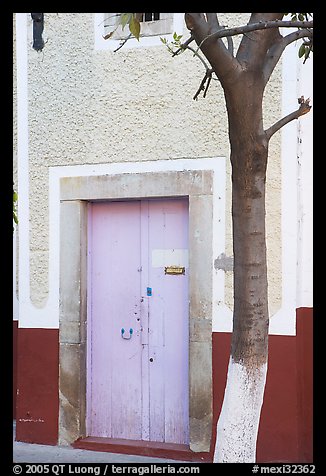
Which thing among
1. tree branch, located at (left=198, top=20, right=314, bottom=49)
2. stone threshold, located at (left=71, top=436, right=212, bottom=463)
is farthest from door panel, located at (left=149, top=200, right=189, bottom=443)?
tree branch, located at (left=198, top=20, right=314, bottom=49)

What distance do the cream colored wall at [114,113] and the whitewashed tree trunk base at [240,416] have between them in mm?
1802

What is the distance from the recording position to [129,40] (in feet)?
21.4

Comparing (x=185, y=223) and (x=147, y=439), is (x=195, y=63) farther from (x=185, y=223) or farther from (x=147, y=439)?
(x=147, y=439)

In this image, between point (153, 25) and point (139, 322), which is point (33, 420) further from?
point (153, 25)

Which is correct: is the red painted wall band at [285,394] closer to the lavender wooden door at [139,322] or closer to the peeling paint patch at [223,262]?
the lavender wooden door at [139,322]

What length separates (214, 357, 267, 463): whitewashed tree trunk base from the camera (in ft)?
13.9

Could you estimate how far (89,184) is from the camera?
657 cm

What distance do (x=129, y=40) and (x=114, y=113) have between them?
70cm

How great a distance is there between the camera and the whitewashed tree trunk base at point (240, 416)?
4223mm

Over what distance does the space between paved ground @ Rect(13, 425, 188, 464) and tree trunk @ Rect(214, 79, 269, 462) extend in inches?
80.5

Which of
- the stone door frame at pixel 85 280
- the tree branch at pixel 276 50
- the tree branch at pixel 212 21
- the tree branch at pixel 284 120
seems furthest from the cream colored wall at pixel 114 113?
the tree branch at pixel 212 21

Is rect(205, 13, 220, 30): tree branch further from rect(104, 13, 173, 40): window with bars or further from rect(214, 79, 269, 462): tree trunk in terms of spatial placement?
rect(104, 13, 173, 40): window with bars

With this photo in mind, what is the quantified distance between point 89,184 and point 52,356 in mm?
1685

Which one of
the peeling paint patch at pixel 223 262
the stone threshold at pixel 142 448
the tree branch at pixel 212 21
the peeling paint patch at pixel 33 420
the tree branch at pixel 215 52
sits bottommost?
the stone threshold at pixel 142 448
